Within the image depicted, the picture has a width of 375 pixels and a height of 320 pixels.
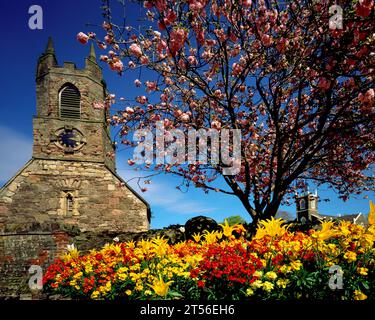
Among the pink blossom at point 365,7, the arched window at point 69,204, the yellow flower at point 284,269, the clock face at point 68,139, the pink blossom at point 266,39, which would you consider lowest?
the yellow flower at point 284,269

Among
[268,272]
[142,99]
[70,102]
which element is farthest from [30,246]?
[70,102]

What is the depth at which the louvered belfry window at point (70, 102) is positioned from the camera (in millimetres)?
21000

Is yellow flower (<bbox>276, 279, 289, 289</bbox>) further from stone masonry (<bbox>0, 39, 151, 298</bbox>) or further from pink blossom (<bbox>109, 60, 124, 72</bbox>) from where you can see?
stone masonry (<bbox>0, 39, 151, 298</bbox>)

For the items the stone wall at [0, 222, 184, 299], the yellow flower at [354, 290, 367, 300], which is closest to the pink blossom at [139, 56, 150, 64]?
the yellow flower at [354, 290, 367, 300]

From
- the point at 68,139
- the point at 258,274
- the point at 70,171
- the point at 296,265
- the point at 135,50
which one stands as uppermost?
the point at 68,139

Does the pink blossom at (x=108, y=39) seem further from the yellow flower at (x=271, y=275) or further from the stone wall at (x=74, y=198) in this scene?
the stone wall at (x=74, y=198)

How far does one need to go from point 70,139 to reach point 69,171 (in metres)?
2.49

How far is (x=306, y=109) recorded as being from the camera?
7719mm

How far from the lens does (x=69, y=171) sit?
760 inches

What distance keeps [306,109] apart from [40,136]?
59.0 ft

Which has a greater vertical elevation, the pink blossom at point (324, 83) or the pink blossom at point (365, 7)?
the pink blossom at point (365, 7)

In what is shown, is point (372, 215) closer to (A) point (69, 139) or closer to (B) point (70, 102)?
(A) point (69, 139)

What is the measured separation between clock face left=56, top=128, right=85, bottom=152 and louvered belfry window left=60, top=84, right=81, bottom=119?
1.34m

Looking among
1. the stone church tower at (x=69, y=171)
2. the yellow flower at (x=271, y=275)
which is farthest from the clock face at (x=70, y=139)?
the yellow flower at (x=271, y=275)
